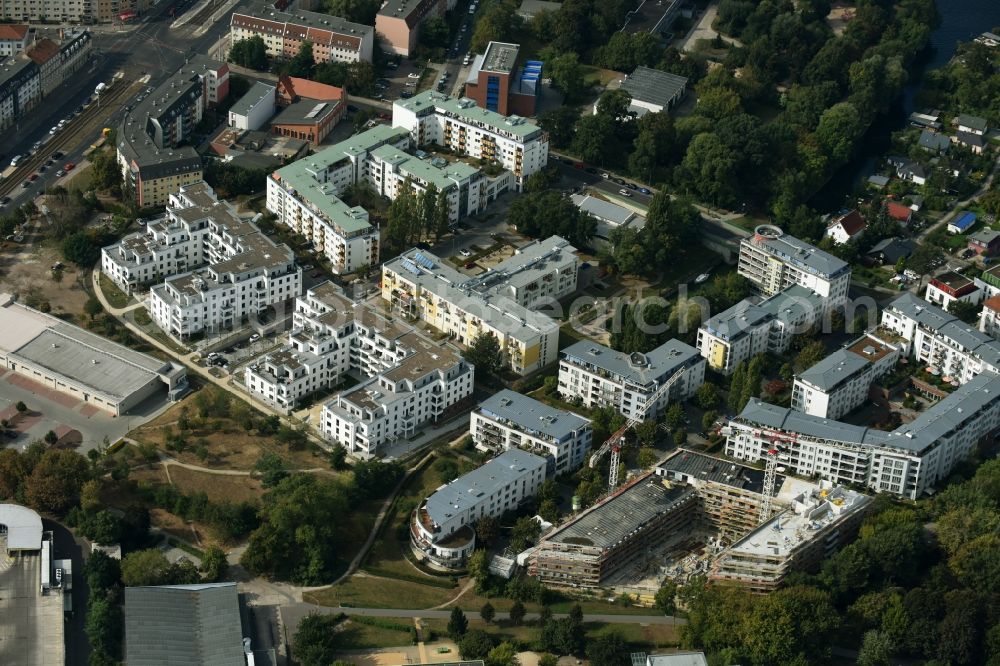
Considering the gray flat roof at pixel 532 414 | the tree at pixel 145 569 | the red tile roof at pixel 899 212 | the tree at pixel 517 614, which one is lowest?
the tree at pixel 517 614

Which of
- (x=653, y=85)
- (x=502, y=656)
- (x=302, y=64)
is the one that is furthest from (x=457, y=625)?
(x=302, y=64)

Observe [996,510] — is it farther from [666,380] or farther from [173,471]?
[173,471]

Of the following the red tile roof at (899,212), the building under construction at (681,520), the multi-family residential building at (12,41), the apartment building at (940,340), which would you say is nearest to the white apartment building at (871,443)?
the building under construction at (681,520)

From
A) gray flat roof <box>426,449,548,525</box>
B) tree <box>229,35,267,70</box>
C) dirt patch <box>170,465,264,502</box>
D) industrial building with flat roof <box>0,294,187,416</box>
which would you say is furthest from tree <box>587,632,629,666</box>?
tree <box>229,35,267,70</box>

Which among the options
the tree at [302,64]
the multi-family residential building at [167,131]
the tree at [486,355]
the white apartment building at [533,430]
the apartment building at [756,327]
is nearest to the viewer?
the white apartment building at [533,430]

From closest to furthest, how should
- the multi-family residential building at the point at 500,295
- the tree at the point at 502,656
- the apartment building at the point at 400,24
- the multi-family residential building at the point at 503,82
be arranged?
the tree at the point at 502,656, the multi-family residential building at the point at 500,295, the multi-family residential building at the point at 503,82, the apartment building at the point at 400,24

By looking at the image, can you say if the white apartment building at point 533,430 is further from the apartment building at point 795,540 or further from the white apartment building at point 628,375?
the apartment building at point 795,540

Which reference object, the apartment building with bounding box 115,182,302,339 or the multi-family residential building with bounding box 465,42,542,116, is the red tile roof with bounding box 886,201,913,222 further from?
the apartment building with bounding box 115,182,302,339
